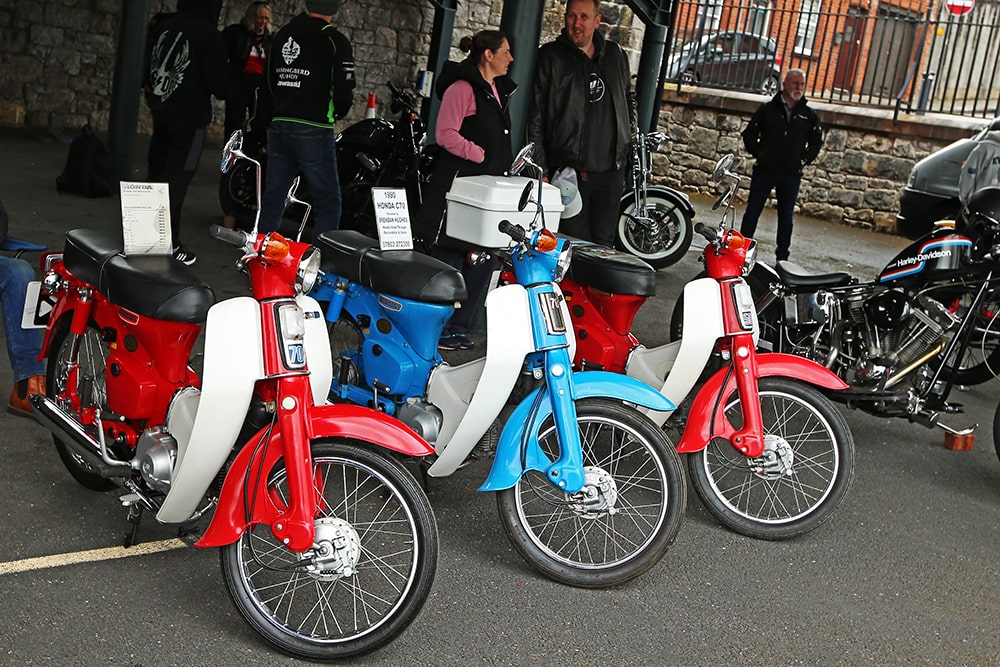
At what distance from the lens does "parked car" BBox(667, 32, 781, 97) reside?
46.4 feet

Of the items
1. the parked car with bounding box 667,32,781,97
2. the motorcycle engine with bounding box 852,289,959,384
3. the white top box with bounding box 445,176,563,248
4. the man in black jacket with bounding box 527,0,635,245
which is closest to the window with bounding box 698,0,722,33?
the parked car with bounding box 667,32,781,97

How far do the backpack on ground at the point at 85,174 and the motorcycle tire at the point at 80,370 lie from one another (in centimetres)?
542

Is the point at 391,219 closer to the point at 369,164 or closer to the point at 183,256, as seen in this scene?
the point at 183,256

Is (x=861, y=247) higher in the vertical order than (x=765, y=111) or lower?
lower

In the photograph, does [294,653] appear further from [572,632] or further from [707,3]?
[707,3]

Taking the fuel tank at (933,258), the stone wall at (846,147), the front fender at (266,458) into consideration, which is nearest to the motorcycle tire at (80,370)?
the front fender at (266,458)

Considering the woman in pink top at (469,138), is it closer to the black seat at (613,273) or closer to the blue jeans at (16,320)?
the black seat at (613,273)

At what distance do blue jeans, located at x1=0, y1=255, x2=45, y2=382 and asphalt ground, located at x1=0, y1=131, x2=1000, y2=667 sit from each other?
0.30 metres

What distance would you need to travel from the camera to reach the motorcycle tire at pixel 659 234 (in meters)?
8.51

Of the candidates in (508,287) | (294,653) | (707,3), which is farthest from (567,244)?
(707,3)

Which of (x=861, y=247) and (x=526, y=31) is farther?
(x=861, y=247)

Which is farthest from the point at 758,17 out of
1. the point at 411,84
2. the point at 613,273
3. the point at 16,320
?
the point at 16,320

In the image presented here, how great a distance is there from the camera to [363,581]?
A: 10.5ft

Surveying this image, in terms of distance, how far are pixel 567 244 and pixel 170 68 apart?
4.05m
